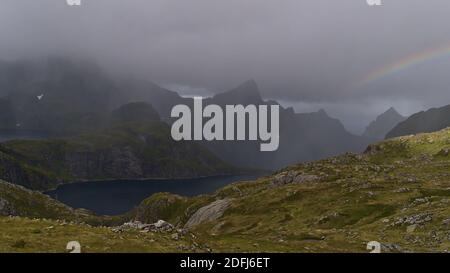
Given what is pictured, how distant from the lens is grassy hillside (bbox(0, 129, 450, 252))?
39.0 metres

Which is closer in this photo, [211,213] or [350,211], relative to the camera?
[350,211]

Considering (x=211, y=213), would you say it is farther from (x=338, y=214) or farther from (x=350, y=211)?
(x=350, y=211)

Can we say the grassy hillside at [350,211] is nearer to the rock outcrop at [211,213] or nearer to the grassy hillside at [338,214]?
the grassy hillside at [338,214]

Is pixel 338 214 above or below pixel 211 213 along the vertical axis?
above

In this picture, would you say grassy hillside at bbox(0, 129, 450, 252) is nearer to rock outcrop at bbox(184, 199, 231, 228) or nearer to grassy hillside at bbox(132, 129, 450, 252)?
grassy hillside at bbox(132, 129, 450, 252)

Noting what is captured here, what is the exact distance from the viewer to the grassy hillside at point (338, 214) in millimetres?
39000

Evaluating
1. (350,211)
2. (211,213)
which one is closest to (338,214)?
(350,211)

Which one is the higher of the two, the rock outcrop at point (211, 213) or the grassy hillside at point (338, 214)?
the grassy hillside at point (338, 214)

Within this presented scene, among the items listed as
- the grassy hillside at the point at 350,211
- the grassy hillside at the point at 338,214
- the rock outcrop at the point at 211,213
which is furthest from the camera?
the rock outcrop at the point at 211,213

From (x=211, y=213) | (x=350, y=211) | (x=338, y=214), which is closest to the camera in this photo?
(x=338, y=214)

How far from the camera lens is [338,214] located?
8644 cm

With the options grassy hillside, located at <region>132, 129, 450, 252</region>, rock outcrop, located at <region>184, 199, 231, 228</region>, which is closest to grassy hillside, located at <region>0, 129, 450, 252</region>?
grassy hillside, located at <region>132, 129, 450, 252</region>

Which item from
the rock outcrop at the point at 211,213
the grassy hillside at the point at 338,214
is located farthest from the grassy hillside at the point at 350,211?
the rock outcrop at the point at 211,213
